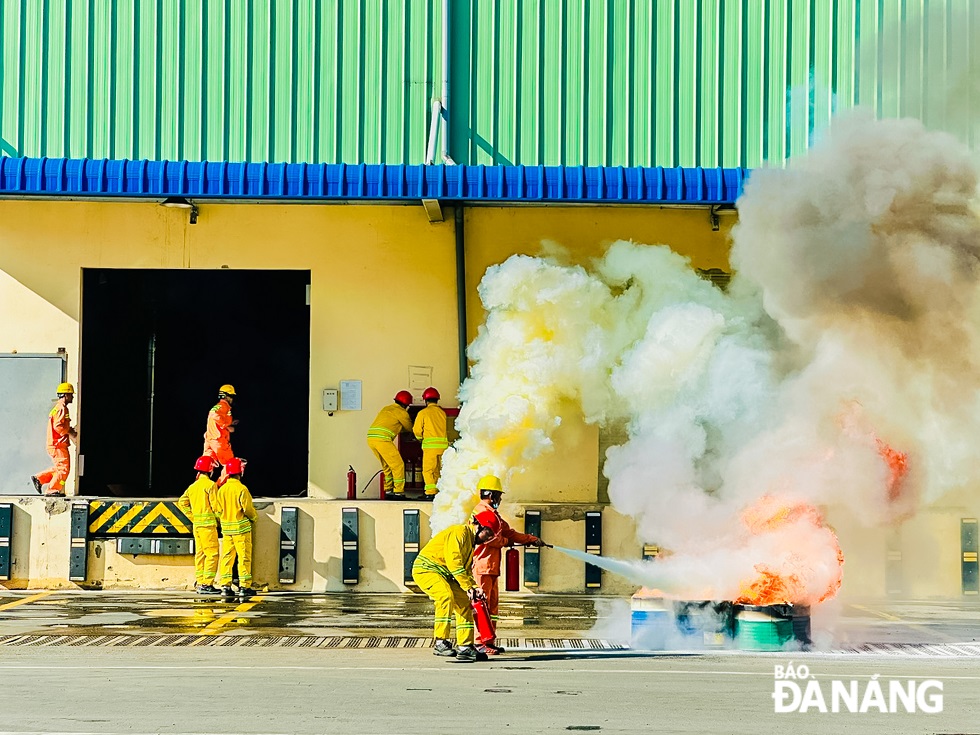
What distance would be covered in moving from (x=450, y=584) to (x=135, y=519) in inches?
251

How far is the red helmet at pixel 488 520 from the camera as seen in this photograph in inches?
458

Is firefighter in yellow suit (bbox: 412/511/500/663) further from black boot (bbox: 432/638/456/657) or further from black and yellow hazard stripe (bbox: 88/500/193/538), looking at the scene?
black and yellow hazard stripe (bbox: 88/500/193/538)

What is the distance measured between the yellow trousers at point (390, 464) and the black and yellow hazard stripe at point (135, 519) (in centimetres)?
246

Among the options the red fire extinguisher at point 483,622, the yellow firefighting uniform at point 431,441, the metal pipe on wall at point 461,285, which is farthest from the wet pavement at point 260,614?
the metal pipe on wall at point 461,285

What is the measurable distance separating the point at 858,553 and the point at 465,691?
7729 mm

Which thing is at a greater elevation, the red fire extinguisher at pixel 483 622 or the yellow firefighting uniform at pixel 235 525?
the yellow firefighting uniform at pixel 235 525

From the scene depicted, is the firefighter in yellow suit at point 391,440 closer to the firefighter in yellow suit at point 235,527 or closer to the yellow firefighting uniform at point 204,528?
the firefighter in yellow suit at point 235,527

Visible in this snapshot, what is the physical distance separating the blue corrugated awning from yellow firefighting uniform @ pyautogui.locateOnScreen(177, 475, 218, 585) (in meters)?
3.50

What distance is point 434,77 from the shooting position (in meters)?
16.3

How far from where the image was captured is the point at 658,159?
53.7ft

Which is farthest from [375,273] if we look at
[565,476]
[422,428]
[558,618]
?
[558,618]

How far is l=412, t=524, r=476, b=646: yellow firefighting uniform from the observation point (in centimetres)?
1098

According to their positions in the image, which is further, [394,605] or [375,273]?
[375,273]

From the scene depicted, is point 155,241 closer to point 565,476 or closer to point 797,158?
point 565,476
